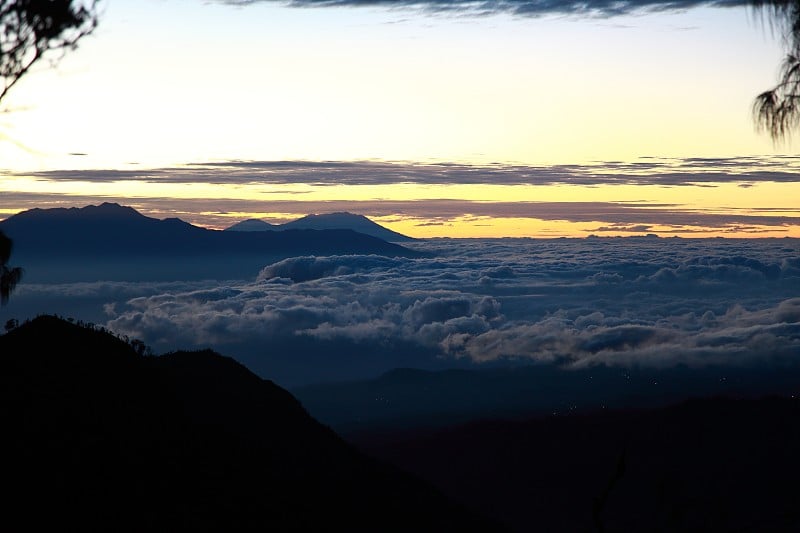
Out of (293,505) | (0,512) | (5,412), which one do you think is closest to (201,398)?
(293,505)

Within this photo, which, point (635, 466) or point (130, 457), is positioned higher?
point (130, 457)

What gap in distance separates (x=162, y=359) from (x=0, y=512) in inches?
1173

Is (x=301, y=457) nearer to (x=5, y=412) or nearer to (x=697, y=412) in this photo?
(x=5, y=412)

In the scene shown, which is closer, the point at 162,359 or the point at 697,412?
the point at 162,359

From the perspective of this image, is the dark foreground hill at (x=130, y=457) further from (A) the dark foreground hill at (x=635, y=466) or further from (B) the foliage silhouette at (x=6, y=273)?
(A) the dark foreground hill at (x=635, y=466)

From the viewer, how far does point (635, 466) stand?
158375 millimetres

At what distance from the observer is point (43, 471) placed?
24.7 meters

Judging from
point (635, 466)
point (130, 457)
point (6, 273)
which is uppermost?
point (6, 273)

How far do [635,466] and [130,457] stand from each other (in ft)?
474

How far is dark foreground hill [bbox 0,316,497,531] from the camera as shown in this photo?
24562 mm

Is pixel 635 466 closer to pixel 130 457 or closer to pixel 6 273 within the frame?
pixel 130 457

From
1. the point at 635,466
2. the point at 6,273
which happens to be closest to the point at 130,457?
the point at 6,273

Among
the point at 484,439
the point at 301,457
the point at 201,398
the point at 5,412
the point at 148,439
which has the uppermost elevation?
the point at 5,412

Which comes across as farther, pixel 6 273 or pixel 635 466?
pixel 635 466
